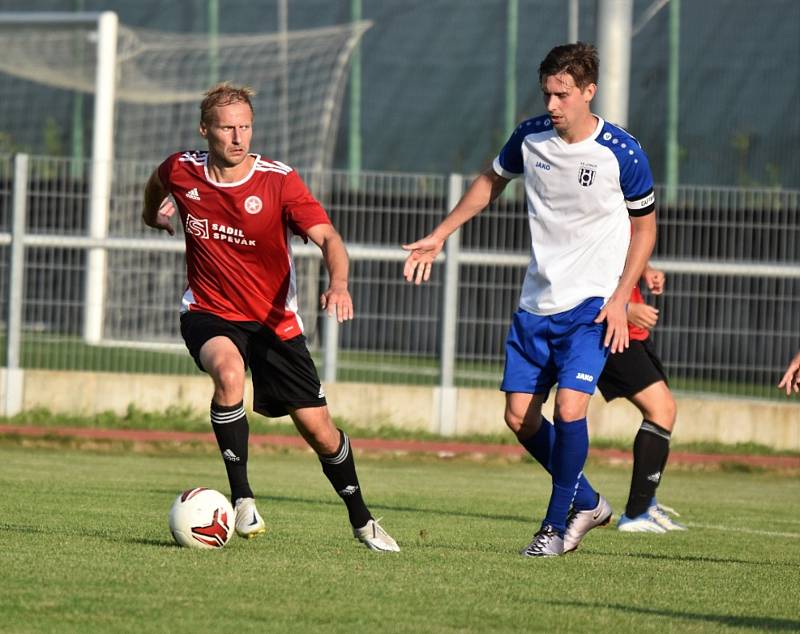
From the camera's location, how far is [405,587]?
6.31 meters

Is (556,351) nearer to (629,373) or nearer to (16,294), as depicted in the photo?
(629,373)

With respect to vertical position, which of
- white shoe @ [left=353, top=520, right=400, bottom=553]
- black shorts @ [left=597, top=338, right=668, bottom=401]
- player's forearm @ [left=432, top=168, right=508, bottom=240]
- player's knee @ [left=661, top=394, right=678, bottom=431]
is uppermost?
player's forearm @ [left=432, top=168, right=508, bottom=240]

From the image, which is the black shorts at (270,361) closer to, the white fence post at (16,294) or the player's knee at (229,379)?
the player's knee at (229,379)

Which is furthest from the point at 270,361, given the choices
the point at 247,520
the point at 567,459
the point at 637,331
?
the point at 637,331

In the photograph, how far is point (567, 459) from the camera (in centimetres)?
802

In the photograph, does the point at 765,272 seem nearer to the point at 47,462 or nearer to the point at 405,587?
the point at 47,462

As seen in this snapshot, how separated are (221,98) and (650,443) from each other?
3.56m

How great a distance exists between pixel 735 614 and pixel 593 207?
2.58 metres

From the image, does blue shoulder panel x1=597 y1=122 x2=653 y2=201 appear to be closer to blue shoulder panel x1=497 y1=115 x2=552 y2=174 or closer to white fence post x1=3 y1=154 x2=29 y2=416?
blue shoulder panel x1=497 y1=115 x2=552 y2=174

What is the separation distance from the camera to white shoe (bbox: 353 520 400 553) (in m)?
7.61

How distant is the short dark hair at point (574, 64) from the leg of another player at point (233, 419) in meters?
2.03

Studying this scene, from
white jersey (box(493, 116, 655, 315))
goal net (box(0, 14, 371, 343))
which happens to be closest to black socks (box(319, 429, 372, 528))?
white jersey (box(493, 116, 655, 315))

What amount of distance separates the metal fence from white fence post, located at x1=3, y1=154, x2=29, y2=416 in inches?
0.5

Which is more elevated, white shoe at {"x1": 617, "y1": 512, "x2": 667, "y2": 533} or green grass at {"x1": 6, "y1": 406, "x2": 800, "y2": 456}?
white shoe at {"x1": 617, "y1": 512, "x2": 667, "y2": 533}
